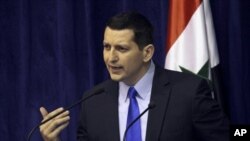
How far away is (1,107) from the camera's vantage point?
11.8 ft

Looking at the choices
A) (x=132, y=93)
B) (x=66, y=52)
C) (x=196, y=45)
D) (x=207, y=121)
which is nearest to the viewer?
(x=207, y=121)

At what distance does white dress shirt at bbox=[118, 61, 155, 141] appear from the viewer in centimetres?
230

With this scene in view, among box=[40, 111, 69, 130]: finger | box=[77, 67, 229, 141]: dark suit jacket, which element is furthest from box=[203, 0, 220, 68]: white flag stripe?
box=[40, 111, 69, 130]: finger

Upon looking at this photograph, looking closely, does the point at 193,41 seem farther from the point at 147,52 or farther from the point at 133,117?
the point at 133,117

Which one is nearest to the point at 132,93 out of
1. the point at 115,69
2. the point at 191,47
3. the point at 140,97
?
the point at 140,97

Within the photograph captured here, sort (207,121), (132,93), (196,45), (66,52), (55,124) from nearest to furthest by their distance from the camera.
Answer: (55,124) < (207,121) < (132,93) < (196,45) < (66,52)

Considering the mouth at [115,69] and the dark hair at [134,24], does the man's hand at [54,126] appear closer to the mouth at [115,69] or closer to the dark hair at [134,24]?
the mouth at [115,69]

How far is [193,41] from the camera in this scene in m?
3.03

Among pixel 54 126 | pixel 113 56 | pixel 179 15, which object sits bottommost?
pixel 54 126

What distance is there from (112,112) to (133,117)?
122mm

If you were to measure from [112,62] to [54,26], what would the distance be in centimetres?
138

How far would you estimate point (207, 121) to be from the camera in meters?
2.18

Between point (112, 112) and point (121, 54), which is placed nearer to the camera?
point (121, 54)

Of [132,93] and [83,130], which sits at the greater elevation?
[132,93]
